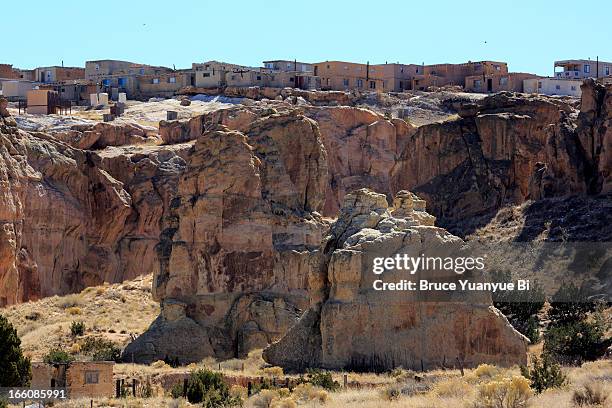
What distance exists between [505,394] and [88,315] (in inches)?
1361

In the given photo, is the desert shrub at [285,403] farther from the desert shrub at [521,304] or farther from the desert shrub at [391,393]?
the desert shrub at [521,304]

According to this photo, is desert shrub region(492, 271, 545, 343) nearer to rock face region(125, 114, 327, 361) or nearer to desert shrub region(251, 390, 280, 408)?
rock face region(125, 114, 327, 361)

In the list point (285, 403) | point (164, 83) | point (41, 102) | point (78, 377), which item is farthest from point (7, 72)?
point (285, 403)

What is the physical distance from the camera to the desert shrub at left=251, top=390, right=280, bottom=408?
4506 centimetres

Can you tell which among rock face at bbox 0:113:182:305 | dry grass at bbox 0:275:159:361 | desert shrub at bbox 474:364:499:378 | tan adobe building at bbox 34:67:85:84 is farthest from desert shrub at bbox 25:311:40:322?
tan adobe building at bbox 34:67:85:84

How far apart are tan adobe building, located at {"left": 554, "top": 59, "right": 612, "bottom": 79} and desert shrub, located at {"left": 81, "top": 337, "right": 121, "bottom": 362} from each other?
63428 millimetres

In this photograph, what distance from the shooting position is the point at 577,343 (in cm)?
5512

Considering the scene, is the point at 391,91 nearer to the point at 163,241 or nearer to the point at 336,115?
the point at 336,115

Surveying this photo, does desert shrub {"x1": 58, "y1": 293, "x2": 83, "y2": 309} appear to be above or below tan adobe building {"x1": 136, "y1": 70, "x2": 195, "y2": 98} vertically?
below

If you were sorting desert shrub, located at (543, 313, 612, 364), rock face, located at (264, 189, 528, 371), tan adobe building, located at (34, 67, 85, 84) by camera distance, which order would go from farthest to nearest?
tan adobe building, located at (34, 67, 85, 84) → desert shrub, located at (543, 313, 612, 364) → rock face, located at (264, 189, 528, 371)

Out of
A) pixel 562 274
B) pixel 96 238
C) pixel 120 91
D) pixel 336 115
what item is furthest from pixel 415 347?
pixel 120 91

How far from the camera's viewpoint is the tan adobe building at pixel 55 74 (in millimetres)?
129625

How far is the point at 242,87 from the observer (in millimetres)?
117625

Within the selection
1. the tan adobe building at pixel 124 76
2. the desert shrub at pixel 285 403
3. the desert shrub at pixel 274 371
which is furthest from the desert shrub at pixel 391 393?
the tan adobe building at pixel 124 76
